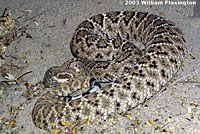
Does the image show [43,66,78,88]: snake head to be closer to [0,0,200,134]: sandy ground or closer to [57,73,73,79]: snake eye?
[57,73,73,79]: snake eye

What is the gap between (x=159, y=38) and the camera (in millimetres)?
4660

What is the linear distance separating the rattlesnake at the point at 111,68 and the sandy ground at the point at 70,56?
201 millimetres

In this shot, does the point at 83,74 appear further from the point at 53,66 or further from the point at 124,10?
the point at 124,10

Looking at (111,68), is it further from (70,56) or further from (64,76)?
(70,56)

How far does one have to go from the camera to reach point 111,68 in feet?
15.7

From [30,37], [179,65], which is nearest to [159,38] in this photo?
[179,65]

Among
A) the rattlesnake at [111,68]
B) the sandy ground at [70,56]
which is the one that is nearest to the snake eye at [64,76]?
the rattlesnake at [111,68]

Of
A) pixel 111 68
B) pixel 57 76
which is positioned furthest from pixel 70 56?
pixel 111 68

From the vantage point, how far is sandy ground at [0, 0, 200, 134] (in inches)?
141

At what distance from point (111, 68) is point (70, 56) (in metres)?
1.16

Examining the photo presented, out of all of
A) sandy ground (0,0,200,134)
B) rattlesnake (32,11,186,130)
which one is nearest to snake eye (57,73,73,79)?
rattlesnake (32,11,186,130)

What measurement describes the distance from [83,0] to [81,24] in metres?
1.25

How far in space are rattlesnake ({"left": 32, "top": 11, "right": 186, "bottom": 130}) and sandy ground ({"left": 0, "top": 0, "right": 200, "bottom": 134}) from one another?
0.66 ft

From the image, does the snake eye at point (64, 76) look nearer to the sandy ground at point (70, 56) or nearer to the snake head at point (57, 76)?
the snake head at point (57, 76)
